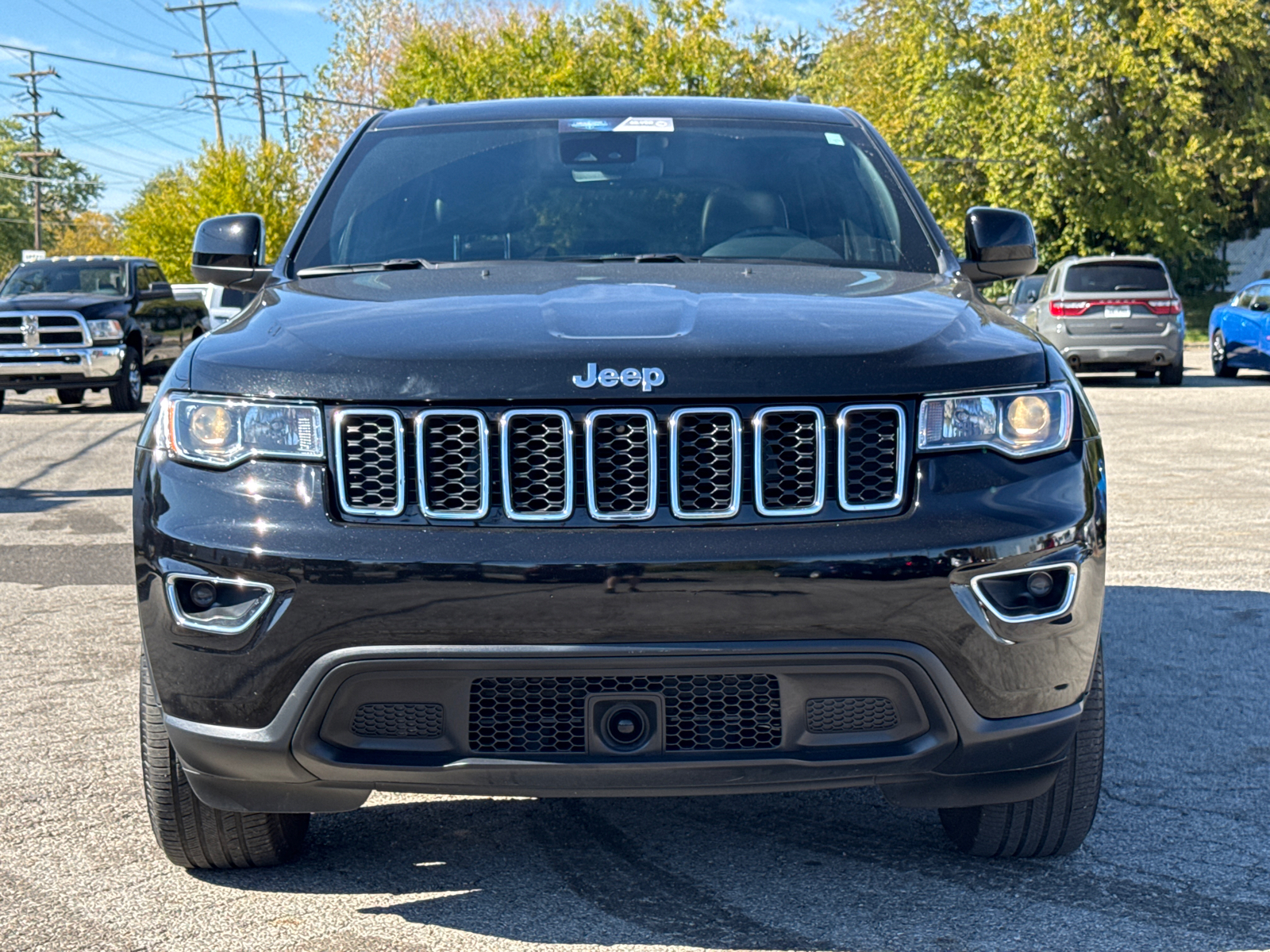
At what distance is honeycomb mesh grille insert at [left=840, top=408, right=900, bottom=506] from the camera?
2.89 meters

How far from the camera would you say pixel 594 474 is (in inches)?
112

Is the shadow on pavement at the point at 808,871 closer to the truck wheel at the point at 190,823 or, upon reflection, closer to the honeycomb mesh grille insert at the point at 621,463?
the truck wheel at the point at 190,823

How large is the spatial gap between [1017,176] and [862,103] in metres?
14.6

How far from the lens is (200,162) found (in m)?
55.9

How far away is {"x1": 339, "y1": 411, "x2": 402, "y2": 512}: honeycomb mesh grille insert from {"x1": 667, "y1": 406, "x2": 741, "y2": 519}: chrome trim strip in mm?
507

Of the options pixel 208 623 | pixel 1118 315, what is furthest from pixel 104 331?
pixel 208 623

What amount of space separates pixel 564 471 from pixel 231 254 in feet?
6.60

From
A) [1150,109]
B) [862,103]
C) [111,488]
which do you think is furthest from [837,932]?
[862,103]

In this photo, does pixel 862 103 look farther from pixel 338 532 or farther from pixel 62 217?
pixel 62 217

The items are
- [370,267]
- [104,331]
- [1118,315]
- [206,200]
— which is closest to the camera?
[370,267]

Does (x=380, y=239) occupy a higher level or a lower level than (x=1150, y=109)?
lower

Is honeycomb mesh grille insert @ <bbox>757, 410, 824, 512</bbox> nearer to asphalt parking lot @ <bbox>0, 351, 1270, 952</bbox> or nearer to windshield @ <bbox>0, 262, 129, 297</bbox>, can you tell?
asphalt parking lot @ <bbox>0, 351, 1270, 952</bbox>

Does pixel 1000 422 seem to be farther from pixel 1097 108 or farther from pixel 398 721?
pixel 1097 108

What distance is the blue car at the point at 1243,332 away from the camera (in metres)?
20.5
